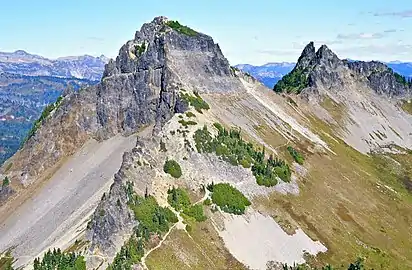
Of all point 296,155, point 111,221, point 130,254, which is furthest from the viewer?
point 296,155

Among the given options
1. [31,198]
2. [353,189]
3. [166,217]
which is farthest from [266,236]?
[31,198]

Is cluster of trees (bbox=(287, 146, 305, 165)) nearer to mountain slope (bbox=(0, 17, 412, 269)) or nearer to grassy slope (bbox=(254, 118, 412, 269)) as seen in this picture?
mountain slope (bbox=(0, 17, 412, 269))

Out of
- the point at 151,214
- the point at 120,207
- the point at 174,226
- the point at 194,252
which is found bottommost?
the point at 194,252

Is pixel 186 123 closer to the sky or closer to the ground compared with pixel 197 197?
closer to the sky

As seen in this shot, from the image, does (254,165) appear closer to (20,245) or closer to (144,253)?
(144,253)

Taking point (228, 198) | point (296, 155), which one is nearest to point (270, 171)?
point (228, 198)

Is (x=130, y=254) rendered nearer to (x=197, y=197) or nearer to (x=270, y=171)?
(x=197, y=197)

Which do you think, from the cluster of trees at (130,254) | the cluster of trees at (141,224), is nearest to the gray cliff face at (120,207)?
the cluster of trees at (141,224)

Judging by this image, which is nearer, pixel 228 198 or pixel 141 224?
pixel 141 224
